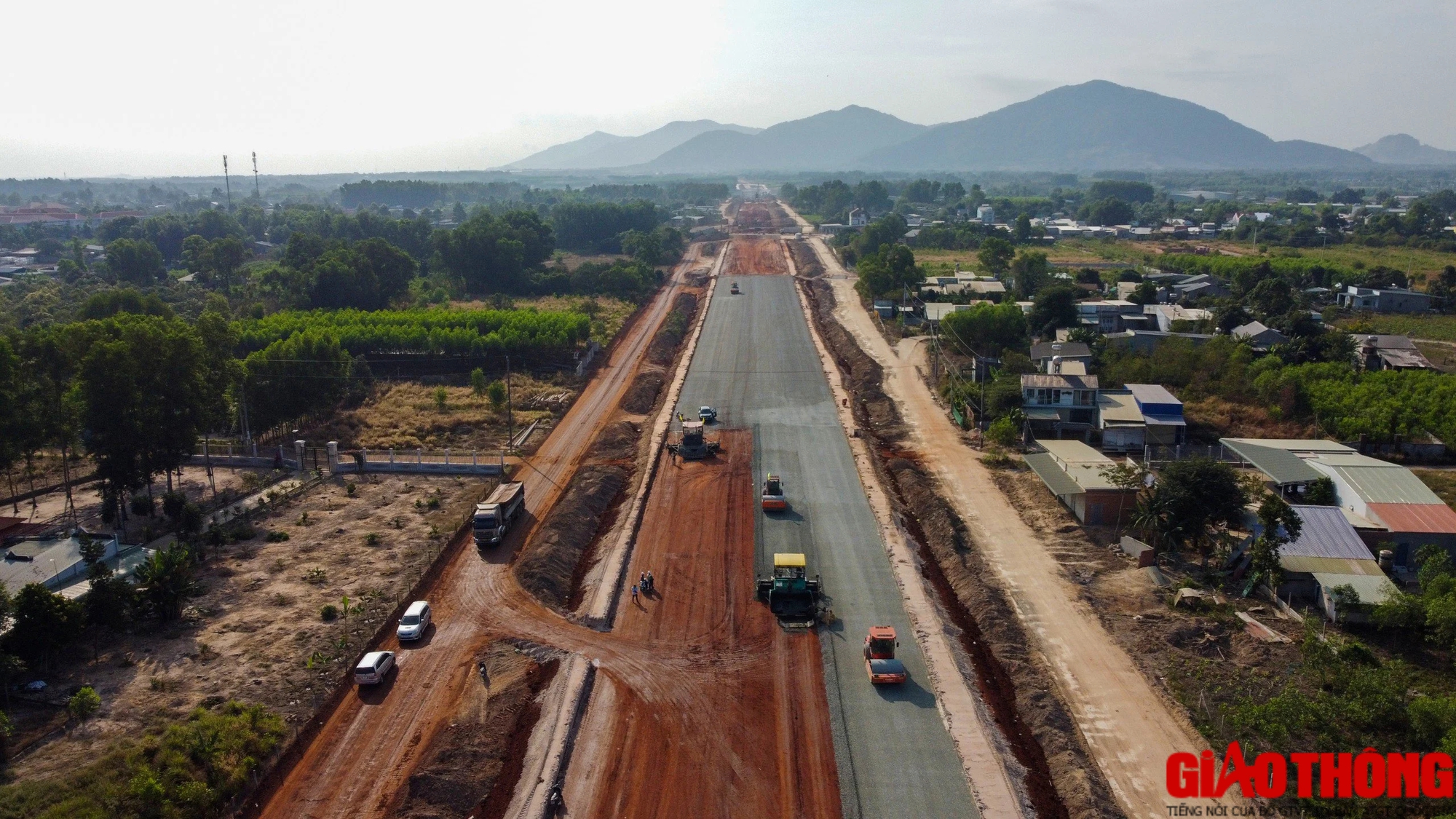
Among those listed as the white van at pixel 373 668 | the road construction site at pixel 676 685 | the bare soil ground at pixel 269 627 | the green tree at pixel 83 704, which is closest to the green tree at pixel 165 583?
the bare soil ground at pixel 269 627

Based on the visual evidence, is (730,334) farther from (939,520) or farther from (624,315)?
(939,520)

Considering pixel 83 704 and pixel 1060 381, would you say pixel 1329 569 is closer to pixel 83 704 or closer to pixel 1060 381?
pixel 1060 381

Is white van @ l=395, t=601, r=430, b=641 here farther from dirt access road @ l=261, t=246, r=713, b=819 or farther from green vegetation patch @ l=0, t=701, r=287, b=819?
green vegetation patch @ l=0, t=701, r=287, b=819

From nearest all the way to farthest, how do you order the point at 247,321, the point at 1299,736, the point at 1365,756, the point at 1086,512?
1. the point at 1365,756
2. the point at 1299,736
3. the point at 1086,512
4. the point at 247,321

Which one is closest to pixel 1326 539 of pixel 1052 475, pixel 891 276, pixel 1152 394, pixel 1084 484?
pixel 1084 484

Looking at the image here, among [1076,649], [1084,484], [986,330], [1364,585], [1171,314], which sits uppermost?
[1171,314]

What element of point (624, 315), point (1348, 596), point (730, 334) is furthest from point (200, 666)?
point (624, 315)

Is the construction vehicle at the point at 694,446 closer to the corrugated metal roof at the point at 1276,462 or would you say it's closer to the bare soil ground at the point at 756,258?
the corrugated metal roof at the point at 1276,462
